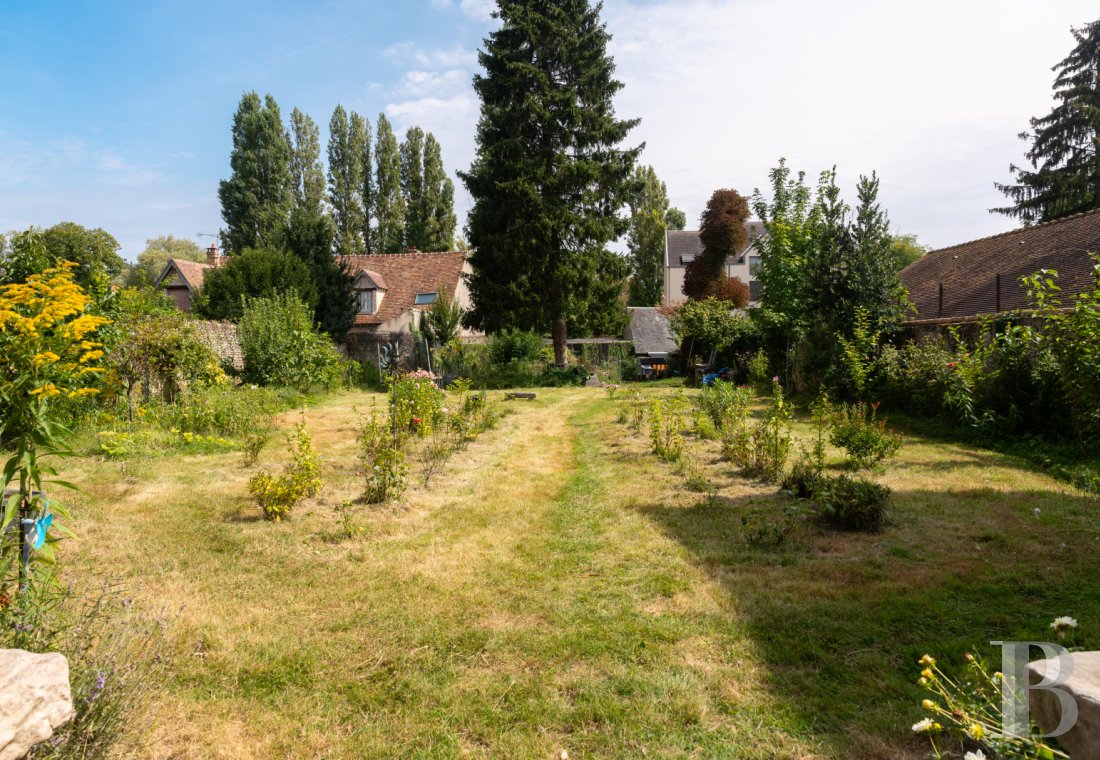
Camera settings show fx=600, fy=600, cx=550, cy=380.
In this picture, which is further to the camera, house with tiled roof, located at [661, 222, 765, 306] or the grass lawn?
house with tiled roof, located at [661, 222, 765, 306]

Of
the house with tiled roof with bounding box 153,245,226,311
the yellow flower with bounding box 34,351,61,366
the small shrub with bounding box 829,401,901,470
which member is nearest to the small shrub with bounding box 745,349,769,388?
the small shrub with bounding box 829,401,901,470

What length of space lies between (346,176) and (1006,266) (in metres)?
39.0

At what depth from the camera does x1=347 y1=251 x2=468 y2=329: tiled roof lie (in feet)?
99.8

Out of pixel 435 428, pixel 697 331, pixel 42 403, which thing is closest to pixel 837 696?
pixel 42 403

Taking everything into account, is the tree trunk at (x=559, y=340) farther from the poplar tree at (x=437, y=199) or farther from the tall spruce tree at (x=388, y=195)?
the tall spruce tree at (x=388, y=195)

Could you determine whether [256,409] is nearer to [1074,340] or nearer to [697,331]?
[1074,340]

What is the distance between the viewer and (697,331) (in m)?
24.4

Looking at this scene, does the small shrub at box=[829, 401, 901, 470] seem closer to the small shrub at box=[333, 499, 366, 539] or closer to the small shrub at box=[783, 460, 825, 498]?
the small shrub at box=[783, 460, 825, 498]

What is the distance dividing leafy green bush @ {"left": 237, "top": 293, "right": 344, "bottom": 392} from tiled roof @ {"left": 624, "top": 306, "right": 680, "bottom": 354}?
1522cm

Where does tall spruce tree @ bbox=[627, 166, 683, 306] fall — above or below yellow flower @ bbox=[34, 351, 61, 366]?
above

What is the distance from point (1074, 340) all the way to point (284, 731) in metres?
8.74

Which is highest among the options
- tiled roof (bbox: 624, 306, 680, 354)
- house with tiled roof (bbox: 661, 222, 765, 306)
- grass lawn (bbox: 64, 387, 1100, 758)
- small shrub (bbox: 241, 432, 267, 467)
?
house with tiled roof (bbox: 661, 222, 765, 306)
